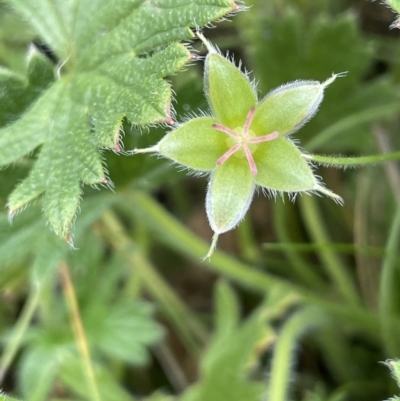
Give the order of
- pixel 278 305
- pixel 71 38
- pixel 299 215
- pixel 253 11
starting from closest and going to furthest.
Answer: pixel 71 38
pixel 278 305
pixel 253 11
pixel 299 215

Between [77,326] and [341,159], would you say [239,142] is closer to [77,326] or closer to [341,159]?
[341,159]

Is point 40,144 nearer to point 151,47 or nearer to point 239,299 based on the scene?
point 151,47

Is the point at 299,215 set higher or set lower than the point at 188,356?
higher

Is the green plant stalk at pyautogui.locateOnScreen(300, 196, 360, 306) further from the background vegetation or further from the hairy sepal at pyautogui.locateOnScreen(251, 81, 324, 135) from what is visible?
the hairy sepal at pyautogui.locateOnScreen(251, 81, 324, 135)

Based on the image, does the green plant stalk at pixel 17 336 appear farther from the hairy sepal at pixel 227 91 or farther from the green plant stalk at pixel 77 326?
the hairy sepal at pixel 227 91

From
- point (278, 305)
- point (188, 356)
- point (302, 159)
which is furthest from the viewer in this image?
point (188, 356)

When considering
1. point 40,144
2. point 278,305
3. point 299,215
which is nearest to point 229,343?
point 278,305

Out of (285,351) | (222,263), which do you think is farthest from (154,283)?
(285,351)

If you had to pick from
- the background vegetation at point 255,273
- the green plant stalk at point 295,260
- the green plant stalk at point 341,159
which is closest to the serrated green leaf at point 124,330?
the background vegetation at point 255,273
